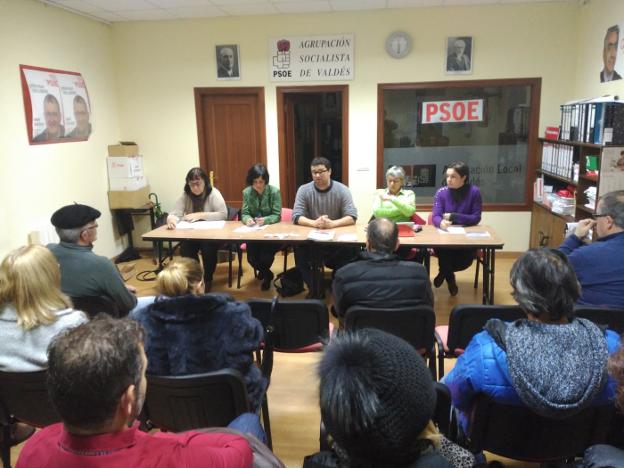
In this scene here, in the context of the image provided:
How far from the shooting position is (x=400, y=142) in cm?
559

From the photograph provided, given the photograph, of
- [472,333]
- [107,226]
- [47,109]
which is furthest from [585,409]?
[107,226]

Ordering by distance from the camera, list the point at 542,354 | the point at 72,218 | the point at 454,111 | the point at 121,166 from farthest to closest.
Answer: the point at 121,166 → the point at 454,111 → the point at 72,218 → the point at 542,354

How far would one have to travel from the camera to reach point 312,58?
534cm

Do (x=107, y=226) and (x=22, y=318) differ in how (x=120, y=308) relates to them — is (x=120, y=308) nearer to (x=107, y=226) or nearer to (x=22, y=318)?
(x=22, y=318)

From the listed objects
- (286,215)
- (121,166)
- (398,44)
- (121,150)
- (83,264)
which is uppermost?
(398,44)

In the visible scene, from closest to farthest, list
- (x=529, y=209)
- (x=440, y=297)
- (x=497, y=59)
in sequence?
(x=440, y=297) → (x=497, y=59) → (x=529, y=209)

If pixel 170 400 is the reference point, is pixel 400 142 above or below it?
above

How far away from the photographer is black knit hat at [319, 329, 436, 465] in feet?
2.67

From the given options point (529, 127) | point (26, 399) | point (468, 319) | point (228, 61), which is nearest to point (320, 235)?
point (468, 319)

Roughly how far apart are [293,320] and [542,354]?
1.25 meters

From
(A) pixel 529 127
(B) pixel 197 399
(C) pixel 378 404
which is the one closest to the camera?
(C) pixel 378 404

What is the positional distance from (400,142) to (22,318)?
15.0ft

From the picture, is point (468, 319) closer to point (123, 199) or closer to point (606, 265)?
point (606, 265)

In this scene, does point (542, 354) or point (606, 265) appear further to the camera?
point (606, 265)
